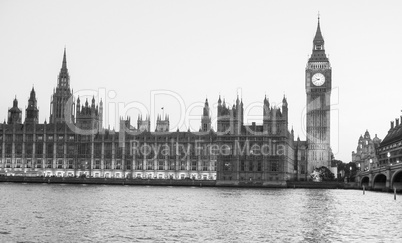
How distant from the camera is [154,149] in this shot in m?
179

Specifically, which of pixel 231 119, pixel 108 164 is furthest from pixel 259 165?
pixel 108 164

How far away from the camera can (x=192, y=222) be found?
193 ft

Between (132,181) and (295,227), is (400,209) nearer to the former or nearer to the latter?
(295,227)

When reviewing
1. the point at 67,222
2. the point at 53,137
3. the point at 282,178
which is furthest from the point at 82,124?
the point at 67,222

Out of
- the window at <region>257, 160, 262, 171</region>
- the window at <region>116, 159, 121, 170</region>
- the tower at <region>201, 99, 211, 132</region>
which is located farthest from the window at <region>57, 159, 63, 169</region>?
the window at <region>257, 160, 262, 171</region>

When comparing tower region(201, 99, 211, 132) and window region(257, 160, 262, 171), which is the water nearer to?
window region(257, 160, 262, 171)

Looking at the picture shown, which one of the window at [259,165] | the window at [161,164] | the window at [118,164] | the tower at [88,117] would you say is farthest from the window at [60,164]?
the window at [259,165]

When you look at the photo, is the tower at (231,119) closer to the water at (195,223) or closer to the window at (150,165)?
the window at (150,165)

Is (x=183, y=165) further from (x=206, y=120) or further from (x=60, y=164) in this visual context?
(x=60, y=164)

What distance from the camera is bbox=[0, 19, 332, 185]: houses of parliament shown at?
164375 millimetres

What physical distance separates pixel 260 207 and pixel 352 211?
11.3 metres

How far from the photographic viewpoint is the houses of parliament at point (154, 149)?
164 metres

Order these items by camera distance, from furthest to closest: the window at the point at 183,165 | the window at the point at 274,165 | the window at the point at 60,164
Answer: the window at the point at 60,164 → the window at the point at 183,165 → the window at the point at 274,165

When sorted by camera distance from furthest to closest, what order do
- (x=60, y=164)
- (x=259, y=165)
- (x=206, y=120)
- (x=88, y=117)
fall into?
(x=206, y=120) → (x=88, y=117) → (x=60, y=164) → (x=259, y=165)
